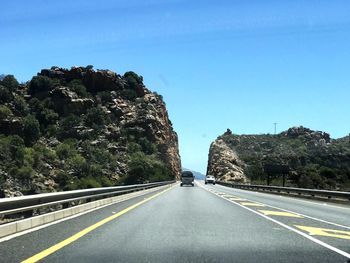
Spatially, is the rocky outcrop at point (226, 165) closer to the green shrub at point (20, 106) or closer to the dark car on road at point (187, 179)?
the green shrub at point (20, 106)

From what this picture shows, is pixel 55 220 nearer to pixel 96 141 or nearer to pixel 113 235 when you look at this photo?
pixel 113 235

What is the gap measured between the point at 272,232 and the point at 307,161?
13131 cm

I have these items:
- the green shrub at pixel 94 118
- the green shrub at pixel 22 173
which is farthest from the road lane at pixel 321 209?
the green shrub at pixel 94 118

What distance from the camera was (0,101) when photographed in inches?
5069

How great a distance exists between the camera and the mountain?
111m

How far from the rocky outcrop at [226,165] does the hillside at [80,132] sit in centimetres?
1225

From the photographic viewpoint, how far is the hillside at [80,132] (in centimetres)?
10625

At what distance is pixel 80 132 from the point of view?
420 ft

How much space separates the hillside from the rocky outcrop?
40.2ft

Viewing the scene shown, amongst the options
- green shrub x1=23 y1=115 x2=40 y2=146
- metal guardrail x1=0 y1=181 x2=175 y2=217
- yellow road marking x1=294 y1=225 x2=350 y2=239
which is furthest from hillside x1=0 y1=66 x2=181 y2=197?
yellow road marking x1=294 y1=225 x2=350 y2=239

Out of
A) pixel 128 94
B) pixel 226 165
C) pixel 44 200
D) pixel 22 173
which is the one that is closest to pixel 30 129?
pixel 22 173

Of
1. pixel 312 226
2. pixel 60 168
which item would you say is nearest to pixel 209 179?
pixel 60 168

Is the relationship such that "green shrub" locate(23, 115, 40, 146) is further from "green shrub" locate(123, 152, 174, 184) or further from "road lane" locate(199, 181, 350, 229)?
"road lane" locate(199, 181, 350, 229)

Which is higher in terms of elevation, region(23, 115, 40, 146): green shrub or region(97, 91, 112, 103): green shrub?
region(97, 91, 112, 103): green shrub
